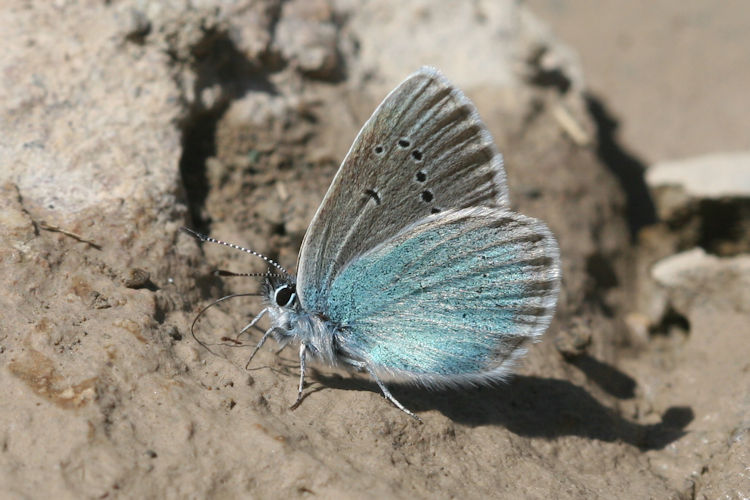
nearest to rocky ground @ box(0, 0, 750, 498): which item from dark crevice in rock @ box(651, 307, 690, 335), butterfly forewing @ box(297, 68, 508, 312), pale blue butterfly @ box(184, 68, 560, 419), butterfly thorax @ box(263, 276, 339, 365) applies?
dark crevice in rock @ box(651, 307, 690, 335)

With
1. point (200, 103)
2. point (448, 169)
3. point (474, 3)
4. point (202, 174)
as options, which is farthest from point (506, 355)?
point (474, 3)

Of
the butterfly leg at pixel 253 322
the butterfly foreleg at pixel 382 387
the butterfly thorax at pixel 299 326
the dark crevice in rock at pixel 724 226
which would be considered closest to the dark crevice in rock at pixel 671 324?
the dark crevice in rock at pixel 724 226

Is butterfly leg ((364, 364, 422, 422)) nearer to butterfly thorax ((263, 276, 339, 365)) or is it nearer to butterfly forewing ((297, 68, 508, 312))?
butterfly thorax ((263, 276, 339, 365))

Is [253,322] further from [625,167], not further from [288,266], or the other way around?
[625,167]

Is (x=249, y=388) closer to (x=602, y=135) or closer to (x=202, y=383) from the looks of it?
(x=202, y=383)

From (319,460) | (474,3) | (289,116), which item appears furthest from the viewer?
(474,3)

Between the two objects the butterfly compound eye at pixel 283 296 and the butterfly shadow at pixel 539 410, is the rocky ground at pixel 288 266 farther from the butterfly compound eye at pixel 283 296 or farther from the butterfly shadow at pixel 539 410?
the butterfly compound eye at pixel 283 296

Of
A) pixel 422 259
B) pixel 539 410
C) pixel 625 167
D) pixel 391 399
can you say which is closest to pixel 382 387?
pixel 391 399
